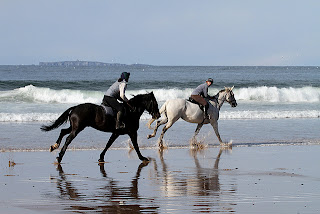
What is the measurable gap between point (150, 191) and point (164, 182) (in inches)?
38.4

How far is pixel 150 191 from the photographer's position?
9.66 m

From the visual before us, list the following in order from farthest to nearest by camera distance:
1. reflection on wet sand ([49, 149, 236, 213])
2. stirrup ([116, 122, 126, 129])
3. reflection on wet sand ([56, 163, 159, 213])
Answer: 1. stirrup ([116, 122, 126, 129])
2. reflection on wet sand ([49, 149, 236, 213])
3. reflection on wet sand ([56, 163, 159, 213])

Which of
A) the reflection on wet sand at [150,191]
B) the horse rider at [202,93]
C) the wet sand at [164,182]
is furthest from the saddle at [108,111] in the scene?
the horse rider at [202,93]

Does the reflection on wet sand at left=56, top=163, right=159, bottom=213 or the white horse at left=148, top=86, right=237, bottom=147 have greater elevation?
the white horse at left=148, top=86, right=237, bottom=147

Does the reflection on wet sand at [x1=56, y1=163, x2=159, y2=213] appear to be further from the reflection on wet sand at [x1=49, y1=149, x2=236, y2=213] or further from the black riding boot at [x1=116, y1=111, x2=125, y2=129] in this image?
the black riding boot at [x1=116, y1=111, x2=125, y2=129]

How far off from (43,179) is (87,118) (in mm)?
2485

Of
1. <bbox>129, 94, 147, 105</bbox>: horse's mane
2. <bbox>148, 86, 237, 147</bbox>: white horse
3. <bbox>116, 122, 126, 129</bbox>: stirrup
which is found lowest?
<bbox>116, 122, 126, 129</bbox>: stirrup

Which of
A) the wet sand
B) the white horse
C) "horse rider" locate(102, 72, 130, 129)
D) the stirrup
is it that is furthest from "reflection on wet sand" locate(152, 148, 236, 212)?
the white horse

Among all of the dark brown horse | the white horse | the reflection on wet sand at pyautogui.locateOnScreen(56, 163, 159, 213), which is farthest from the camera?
the white horse

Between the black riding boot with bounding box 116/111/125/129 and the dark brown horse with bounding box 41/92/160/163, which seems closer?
the dark brown horse with bounding box 41/92/160/163

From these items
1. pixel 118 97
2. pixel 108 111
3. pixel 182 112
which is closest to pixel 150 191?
pixel 108 111

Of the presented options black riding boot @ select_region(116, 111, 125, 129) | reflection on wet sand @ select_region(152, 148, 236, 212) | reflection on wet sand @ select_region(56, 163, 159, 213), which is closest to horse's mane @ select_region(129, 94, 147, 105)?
black riding boot @ select_region(116, 111, 125, 129)

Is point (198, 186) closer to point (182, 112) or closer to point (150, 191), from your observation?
point (150, 191)

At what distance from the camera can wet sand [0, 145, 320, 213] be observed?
8492 mm
